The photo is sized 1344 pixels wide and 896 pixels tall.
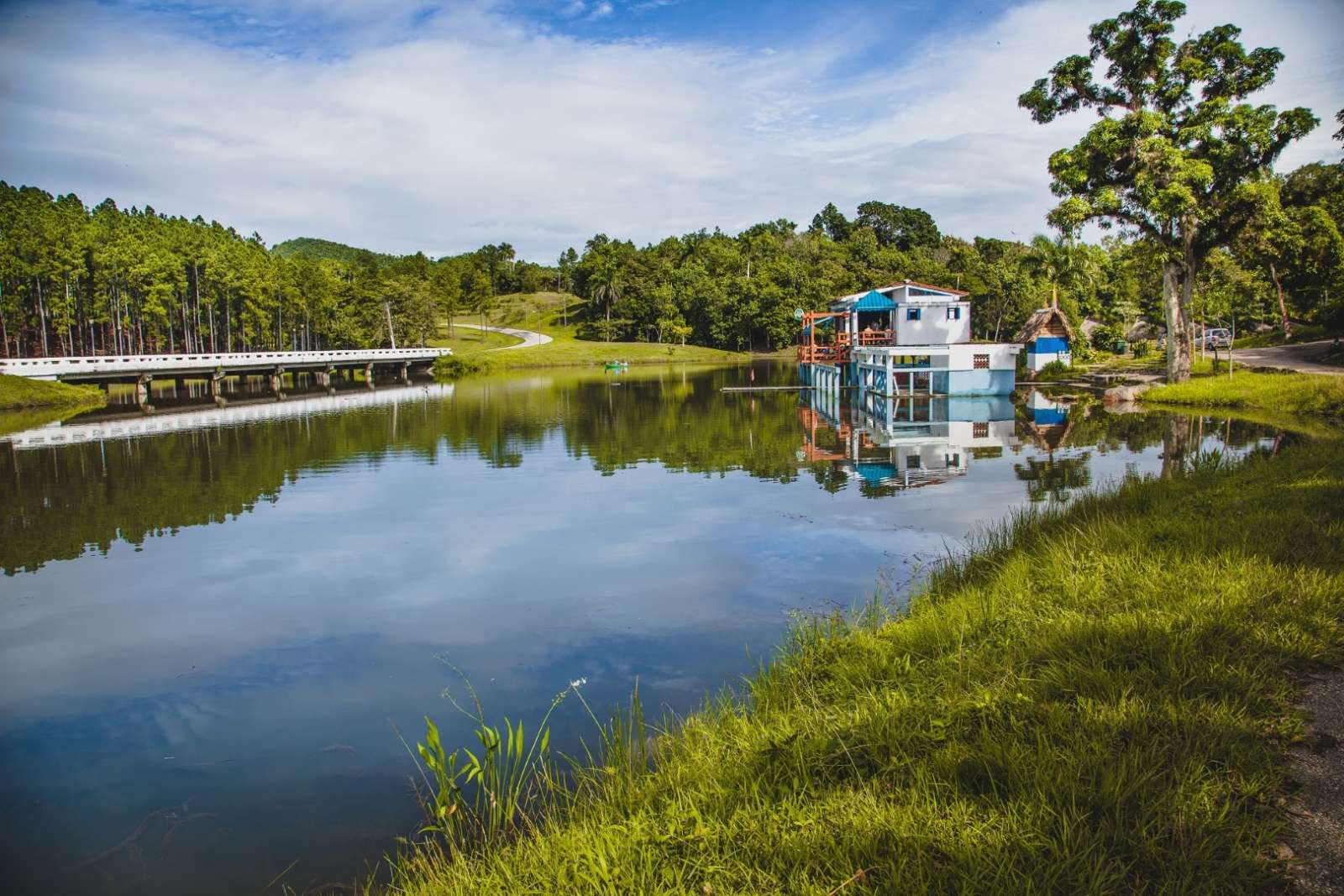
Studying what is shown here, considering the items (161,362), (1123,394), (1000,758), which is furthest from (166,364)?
(1000,758)

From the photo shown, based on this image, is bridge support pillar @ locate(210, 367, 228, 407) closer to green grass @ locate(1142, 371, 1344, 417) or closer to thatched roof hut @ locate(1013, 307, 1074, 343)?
green grass @ locate(1142, 371, 1344, 417)

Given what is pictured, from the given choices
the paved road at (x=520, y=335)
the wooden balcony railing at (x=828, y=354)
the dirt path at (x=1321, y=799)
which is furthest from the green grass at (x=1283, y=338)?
the paved road at (x=520, y=335)

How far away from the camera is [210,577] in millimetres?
15422

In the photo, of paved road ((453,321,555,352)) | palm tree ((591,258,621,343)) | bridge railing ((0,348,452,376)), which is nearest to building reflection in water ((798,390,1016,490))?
bridge railing ((0,348,452,376))

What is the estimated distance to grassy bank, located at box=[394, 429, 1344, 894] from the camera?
454cm

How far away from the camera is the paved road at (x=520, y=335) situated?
4205 inches

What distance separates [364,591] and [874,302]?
45.2 meters

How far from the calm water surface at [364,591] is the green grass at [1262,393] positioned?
374 cm

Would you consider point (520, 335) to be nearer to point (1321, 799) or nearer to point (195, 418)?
point (195, 418)

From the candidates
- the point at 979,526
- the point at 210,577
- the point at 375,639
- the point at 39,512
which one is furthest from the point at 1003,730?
the point at 39,512

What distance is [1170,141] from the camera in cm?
3378

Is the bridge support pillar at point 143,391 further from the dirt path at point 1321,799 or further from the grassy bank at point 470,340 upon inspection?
the dirt path at point 1321,799

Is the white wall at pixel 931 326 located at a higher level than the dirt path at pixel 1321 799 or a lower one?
higher

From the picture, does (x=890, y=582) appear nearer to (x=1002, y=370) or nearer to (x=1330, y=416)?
(x=1330, y=416)
